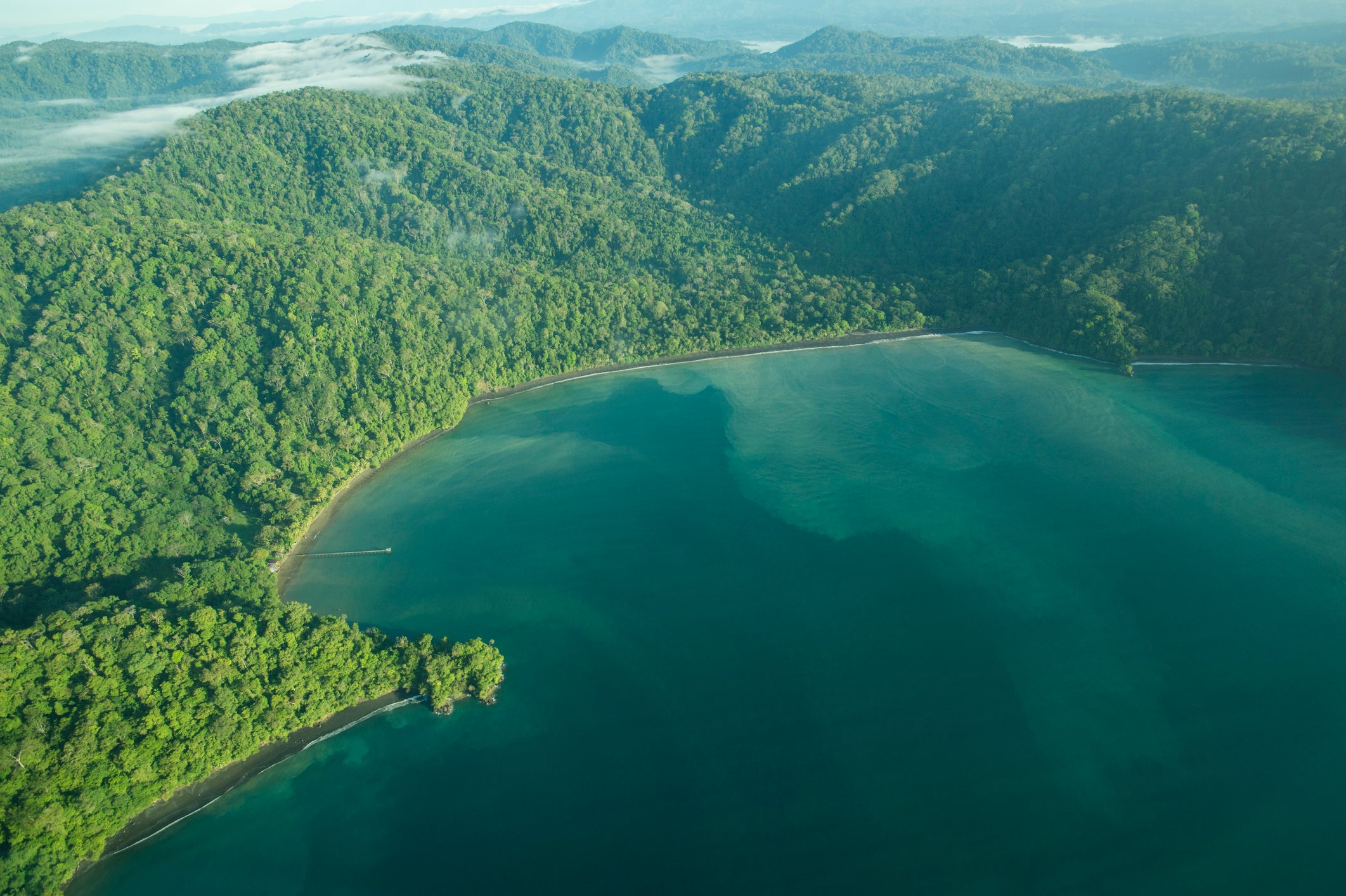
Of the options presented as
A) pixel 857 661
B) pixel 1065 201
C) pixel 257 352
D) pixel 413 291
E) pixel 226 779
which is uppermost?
pixel 1065 201

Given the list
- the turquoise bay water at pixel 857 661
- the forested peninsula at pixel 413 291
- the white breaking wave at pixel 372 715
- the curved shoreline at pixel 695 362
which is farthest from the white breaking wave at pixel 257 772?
the curved shoreline at pixel 695 362

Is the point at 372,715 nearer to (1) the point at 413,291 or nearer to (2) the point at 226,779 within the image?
(2) the point at 226,779

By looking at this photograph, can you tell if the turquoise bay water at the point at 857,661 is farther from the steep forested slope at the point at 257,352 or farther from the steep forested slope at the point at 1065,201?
the steep forested slope at the point at 1065,201

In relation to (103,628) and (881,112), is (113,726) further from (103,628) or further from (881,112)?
(881,112)

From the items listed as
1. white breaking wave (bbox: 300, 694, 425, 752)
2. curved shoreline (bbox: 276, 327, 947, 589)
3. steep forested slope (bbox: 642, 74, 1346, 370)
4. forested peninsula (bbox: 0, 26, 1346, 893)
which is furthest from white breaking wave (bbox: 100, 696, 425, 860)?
steep forested slope (bbox: 642, 74, 1346, 370)

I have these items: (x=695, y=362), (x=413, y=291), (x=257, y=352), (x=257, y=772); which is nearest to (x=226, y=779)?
(x=257, y=772)

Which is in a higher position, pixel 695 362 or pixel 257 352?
pixel 257 352

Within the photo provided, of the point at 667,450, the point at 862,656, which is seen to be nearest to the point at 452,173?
the point at 667,450
